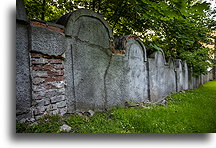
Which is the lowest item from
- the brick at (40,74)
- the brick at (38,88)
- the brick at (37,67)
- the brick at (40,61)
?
the brick at (38,88)

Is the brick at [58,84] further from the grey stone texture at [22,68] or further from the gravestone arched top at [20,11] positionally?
the gravestone arched top at [20,11]

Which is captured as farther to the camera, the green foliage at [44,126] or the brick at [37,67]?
the brick at [37,67]

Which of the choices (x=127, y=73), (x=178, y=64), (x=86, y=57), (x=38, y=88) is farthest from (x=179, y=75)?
(x=38, y=88)

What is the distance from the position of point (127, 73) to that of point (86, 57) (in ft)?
3.47

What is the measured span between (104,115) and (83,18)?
1510 millimetres

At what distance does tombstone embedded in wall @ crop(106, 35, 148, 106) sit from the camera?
2.70 meters

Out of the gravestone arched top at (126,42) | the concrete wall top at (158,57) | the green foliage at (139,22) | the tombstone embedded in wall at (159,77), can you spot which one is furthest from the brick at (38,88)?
the concrete wall top at (158,57)

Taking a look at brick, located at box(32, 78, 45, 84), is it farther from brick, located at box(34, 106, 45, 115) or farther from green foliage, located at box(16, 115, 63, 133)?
green foliage, located at box(16, 115, 63, 133)

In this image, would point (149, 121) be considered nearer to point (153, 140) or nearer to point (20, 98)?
point (153, 140)

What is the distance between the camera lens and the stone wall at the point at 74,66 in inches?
67.1

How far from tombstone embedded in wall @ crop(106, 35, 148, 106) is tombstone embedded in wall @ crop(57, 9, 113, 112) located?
171 millimetres

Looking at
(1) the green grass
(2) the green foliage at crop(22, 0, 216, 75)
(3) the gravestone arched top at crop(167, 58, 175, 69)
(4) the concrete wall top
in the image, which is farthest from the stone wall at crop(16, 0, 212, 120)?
(3) the gravestone arched top at crop(167, 58, 175, 69)

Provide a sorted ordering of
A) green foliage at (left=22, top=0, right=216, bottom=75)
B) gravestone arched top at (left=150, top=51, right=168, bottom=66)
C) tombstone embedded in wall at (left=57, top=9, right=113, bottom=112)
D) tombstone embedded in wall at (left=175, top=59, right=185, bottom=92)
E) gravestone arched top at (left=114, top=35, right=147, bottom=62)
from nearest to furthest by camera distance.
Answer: tombstone embedded in wall at (left=57, top=9, right=113, bottom=112)
gravestone arched top at (left=114, top=35, right=147, bottom=62)
green foliage at (left=22, top=0, right=216, bottom=75)
gravestone arched top at (left=150, top=51, right=168, bottom=66)
tombstone embedded in wall at (left=175, top=59, right=185, bottom=92)

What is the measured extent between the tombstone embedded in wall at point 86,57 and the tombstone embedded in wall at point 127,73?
0.17m
